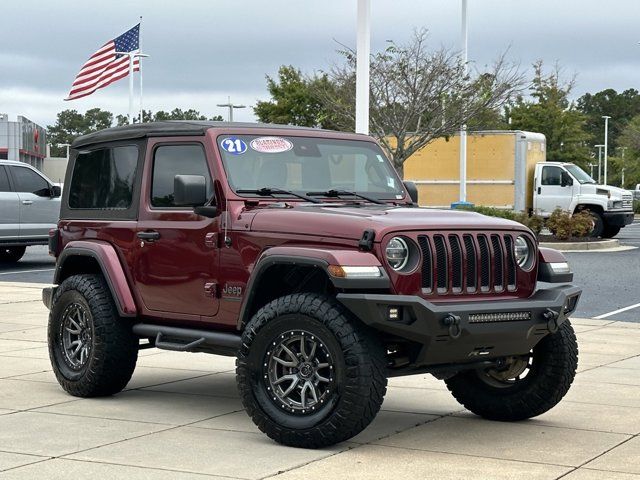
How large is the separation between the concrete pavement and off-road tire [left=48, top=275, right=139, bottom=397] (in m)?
0.13

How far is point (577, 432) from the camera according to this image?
304 inches

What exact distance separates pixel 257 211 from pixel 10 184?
16265 millimetres

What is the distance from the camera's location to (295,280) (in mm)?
7660

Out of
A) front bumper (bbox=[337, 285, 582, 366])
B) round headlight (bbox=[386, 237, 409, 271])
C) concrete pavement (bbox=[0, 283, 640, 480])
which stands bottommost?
concrete pavement (bbox=[0, 283, 640, 480])

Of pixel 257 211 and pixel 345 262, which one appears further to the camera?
pixel 257 211

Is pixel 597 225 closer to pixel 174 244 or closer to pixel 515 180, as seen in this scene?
pixel 515 180

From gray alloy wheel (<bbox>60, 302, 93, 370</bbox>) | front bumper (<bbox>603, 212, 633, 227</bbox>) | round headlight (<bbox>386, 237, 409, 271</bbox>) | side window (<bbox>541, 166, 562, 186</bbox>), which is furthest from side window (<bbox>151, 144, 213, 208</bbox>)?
side window (<bbox>541, 166, 562, 186</bbox>)

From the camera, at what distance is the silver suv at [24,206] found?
22828 mm

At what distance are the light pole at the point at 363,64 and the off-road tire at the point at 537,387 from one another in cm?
978

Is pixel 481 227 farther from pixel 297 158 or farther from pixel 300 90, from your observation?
pixel 300 90

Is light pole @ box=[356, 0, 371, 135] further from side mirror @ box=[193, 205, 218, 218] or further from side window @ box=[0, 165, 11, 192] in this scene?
side mirror @ box=[193, 205, 218, 218]

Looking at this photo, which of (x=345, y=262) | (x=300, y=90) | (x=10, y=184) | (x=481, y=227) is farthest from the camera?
(x=300, y=90)

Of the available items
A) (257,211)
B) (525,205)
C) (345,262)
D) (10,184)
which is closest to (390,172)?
(257,211)

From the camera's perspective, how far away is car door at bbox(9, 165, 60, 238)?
23016 millimetres
